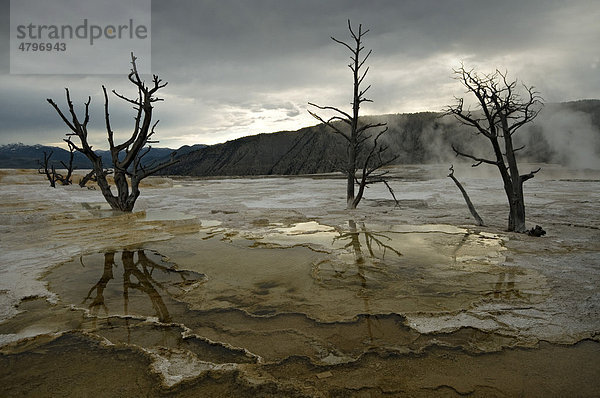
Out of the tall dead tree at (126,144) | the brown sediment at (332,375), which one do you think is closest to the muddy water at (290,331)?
the brown sediment at (332,375)

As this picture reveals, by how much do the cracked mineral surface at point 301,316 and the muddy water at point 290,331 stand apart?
1cm

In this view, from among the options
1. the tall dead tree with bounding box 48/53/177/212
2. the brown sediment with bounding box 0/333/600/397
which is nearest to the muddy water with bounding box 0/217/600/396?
the brown sediment with bounding box 0/333/600/397

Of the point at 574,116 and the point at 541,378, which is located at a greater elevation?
the point at 574,116

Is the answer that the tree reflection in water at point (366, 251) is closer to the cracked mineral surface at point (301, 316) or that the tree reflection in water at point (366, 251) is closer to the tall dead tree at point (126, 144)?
the cracked mineral surface at point (301, 316)

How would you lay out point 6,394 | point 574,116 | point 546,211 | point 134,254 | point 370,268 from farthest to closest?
point 574,116, point 546,211, point 134,254, point 370,268, point 6,394

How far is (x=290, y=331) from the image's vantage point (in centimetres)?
287

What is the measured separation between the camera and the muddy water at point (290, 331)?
86.0 inches

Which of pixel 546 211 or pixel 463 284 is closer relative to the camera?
pixel 463 284

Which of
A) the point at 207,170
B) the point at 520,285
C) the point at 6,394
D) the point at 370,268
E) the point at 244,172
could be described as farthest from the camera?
the point at 207,170

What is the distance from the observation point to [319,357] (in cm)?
247

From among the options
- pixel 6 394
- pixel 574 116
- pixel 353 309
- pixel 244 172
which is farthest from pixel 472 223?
pixel 244 172

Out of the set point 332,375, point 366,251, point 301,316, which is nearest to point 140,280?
point 301,316

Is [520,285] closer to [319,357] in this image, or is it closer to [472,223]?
[319,357]

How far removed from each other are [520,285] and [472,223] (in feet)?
14.3
